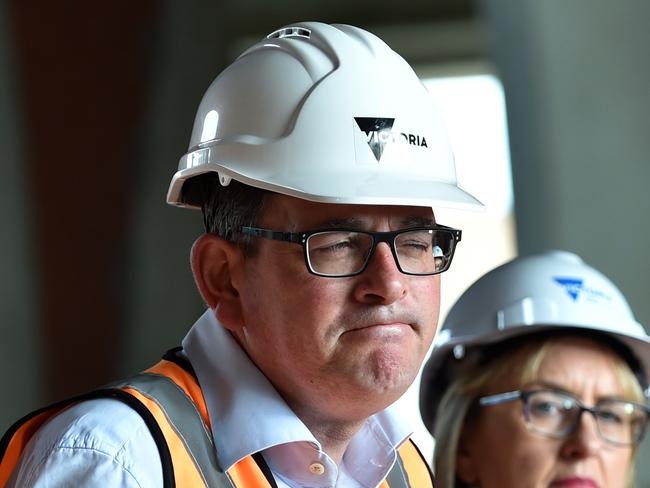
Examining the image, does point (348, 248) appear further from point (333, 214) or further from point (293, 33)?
point (293, 33)

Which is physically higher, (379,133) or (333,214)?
(379,133)

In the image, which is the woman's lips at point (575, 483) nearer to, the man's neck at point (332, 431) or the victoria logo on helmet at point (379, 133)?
the man's neck at point (332, 431)

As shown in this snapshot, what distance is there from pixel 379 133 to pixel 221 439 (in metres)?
0.82

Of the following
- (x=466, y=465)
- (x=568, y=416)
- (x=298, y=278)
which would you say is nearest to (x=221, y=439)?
(x=298, y=278)

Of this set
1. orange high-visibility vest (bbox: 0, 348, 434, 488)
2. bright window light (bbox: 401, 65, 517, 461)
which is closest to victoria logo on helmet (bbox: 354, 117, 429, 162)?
orange high-visibility vest (bbox: 0, 348, 434, 488)

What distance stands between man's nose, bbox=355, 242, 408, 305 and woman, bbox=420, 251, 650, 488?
893mm

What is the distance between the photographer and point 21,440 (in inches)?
92.0

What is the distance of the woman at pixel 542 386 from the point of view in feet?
10.0

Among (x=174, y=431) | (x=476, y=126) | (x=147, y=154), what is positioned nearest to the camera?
(x=174, y=431)

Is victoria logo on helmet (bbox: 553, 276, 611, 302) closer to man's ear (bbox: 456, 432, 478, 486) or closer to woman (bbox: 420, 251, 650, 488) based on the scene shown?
woman (bbox: 420, 251, 650, 488)

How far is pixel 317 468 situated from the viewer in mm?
2510

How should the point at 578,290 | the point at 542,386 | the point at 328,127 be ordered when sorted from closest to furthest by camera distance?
the point at 328,127 < the point at 542,386 < the point at 578,290

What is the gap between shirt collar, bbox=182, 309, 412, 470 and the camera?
241cm

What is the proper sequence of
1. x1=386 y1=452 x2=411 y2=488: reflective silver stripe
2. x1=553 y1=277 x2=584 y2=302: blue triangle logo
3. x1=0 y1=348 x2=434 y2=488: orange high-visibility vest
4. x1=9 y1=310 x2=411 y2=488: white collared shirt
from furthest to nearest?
x1=553 y1=277 x2=584 y2=302: blue triangle logo, x1=386 y1=452 x2=411 y2=488: reflective silver stripe, x1=0 y1=348 x2=434 y2=488: orange high-visibility vest, x1=9 y1=310 x2=411 y2=488: white collared shirt
